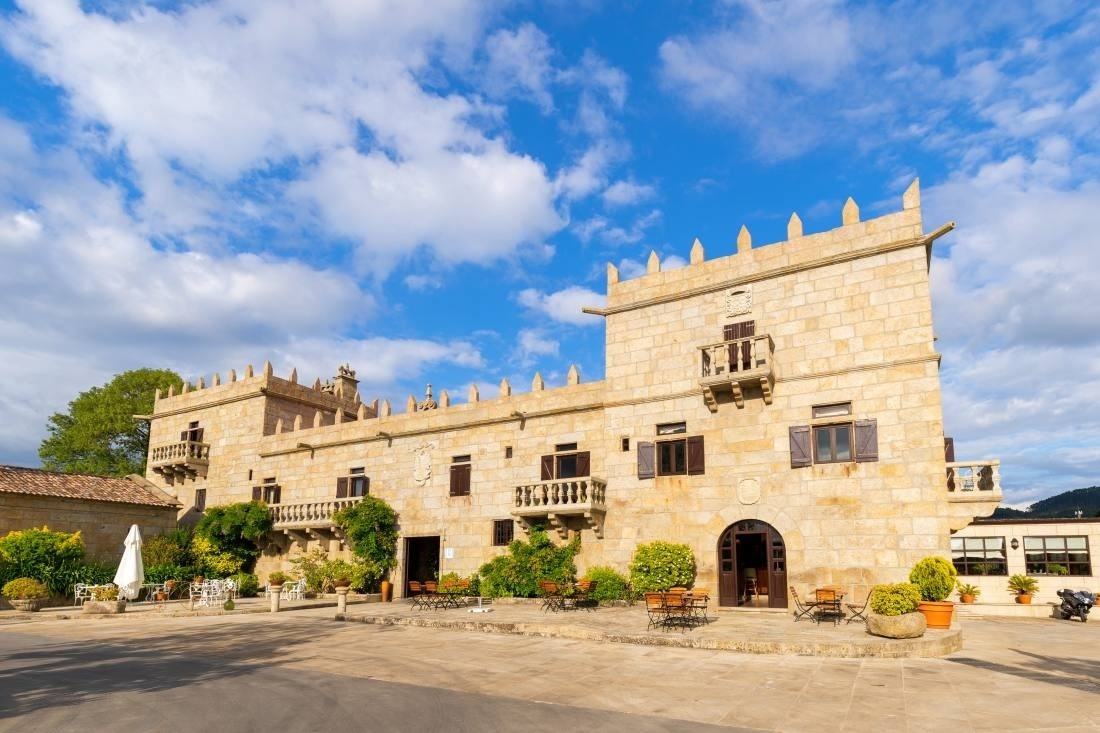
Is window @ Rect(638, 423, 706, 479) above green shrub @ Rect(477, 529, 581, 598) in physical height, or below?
above

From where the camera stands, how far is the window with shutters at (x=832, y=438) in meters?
19.4

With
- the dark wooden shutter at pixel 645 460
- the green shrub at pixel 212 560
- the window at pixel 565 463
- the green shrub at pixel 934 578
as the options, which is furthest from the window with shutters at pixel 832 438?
the green shrub at pixel 212 560

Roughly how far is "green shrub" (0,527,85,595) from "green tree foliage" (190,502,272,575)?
15.7ft

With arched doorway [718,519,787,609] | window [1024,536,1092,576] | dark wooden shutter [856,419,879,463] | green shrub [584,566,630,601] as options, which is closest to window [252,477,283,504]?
green shrub [584,566,630,601]

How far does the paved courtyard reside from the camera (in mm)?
8828

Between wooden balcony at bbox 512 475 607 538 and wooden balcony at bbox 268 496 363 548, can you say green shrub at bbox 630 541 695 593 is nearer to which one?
wooden balcony at bbox 512 475 607 538

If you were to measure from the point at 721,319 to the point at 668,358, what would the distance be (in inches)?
82.8

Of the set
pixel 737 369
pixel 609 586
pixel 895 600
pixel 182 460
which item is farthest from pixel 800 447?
pixel 182 460

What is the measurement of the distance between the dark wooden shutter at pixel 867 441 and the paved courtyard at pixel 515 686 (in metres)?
5.00

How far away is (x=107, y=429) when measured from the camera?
4741cm

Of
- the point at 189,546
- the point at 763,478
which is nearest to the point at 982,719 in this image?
the point at 763,478

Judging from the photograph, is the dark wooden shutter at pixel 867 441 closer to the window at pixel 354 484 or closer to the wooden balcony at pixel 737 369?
the wooden balcony at pixel 737 369

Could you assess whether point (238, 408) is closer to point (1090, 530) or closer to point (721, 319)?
point (721, 319)

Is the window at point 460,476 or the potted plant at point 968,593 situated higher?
the window at point 460,476
